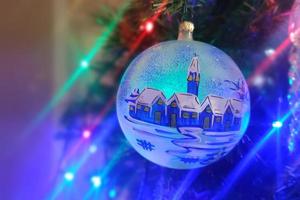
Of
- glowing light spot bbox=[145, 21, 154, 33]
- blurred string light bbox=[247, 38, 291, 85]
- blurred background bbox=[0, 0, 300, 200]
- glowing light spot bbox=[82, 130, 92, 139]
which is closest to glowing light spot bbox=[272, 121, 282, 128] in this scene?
blurred background bbox=[0, 0, 300, 200]

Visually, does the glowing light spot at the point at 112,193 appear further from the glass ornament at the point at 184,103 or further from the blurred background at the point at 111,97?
the glass ornament at the point at 184,103

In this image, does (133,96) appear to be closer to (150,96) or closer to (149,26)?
(150,96)

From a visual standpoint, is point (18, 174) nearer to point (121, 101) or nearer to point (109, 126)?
point (109, 126)

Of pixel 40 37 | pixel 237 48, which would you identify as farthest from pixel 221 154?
pixel 40 37

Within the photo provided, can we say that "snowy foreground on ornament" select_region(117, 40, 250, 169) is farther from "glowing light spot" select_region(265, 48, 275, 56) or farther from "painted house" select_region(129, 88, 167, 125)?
"glowing light spot" select_region(265, 48, 275, 56)

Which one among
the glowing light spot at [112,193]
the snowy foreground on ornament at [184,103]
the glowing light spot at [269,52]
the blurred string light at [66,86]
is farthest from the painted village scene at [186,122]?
the blurred string light at [66,86]

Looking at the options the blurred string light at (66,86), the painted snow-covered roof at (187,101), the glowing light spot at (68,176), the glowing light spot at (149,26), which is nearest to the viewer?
the painted snow-covered roof at (187,101)

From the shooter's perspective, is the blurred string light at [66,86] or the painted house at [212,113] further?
the blurred string light at [66,86]
